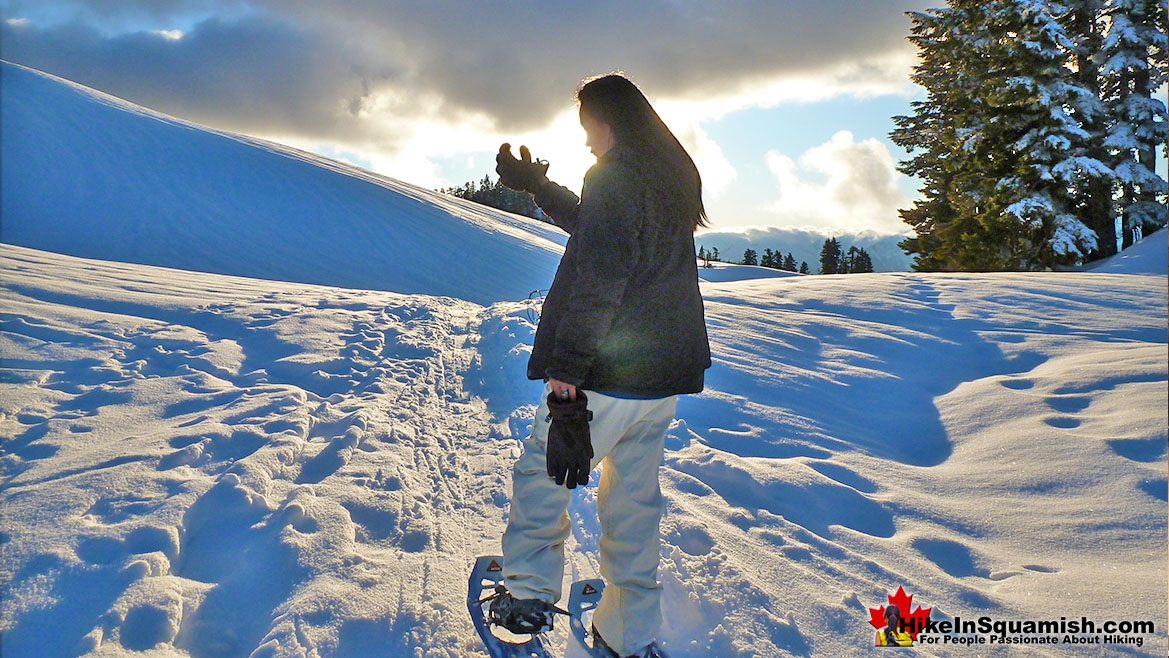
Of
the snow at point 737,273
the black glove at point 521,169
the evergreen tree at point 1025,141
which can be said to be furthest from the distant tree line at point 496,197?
the black glove at point 521,169

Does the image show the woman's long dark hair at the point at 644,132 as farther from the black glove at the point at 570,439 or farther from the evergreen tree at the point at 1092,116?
the evergreen tree at the point at 1092,116

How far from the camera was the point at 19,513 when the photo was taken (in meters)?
2.62

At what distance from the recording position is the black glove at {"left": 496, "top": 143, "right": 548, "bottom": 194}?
2.64 m

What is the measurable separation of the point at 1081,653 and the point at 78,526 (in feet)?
13.6

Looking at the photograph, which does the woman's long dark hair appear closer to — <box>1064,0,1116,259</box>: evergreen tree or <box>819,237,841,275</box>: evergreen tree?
<box>1064,0,1116,259</box>: evergreen tree

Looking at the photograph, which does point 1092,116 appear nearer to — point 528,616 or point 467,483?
point 467,483

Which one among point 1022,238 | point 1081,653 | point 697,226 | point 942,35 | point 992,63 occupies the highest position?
point 942,35

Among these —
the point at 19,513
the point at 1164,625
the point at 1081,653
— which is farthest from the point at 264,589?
the point at 1164,625

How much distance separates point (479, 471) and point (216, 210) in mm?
16163

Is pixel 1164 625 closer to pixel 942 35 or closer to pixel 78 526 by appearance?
pixel 78 526

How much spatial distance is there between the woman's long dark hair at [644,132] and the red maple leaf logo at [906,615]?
1.78 metres

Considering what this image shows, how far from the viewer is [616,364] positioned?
74.0 inches

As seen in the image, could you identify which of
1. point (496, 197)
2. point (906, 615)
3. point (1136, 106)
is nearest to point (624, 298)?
point (906, 615)

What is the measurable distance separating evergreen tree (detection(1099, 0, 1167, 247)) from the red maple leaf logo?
19.3m
